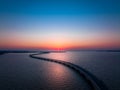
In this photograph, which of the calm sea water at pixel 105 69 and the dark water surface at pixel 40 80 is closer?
the dark water surface at pixel 40 80

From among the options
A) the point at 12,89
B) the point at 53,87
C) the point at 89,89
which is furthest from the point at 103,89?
the point at 12,89

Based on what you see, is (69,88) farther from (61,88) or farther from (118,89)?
(118,89)

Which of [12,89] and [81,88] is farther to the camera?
[81,88]

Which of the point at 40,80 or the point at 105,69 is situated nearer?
the point at 40,80

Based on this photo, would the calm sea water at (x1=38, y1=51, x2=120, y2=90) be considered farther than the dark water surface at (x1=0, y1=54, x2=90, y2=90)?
Yes

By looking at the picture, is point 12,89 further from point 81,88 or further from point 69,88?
point 81,88

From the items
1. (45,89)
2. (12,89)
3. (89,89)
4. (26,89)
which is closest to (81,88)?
(89,89)

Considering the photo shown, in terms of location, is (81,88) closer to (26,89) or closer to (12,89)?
(26,89)
